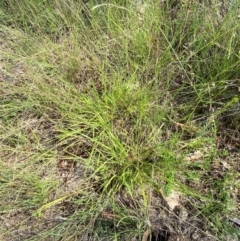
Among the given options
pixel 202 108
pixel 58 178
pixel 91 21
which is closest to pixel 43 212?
pixel 58 178

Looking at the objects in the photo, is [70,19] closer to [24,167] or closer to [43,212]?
[24,167]

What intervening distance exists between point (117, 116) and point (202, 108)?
430 mm

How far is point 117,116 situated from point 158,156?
0.30 metres

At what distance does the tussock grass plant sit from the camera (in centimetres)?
152

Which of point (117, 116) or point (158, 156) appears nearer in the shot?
point (158, 156)

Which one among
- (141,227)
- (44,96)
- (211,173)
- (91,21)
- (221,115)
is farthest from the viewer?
(91,21)

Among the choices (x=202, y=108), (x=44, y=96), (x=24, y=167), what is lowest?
(x=202, y=108)

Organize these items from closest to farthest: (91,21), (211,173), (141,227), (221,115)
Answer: (141,227)
(211,173)
(221,115)
(91,21)

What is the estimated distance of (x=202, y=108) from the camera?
173cm

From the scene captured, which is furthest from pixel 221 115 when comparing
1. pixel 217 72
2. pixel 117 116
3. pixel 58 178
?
pixel 58 178

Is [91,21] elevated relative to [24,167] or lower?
elevated

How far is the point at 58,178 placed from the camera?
1.68 meters

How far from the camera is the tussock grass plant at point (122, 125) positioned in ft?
4.97

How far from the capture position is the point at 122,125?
171cm
